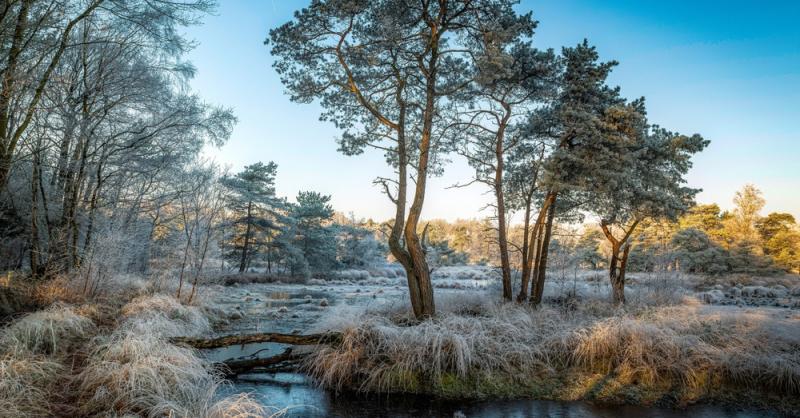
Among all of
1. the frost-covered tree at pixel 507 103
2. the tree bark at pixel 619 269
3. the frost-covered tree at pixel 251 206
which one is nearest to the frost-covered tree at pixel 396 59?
the frost-covered tree at pixel 507 103

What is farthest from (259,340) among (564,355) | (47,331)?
(564,355)

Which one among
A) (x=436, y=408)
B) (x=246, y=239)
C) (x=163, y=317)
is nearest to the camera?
(x=436, y=408)

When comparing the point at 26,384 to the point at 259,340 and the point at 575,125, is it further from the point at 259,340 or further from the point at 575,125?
A: the point at 575,125

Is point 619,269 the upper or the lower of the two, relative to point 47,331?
upper

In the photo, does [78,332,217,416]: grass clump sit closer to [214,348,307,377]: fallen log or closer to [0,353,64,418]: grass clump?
[0,353,64,418]: grass clump

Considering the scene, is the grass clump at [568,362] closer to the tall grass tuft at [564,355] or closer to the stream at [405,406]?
the tall grass tuft at [564,355]

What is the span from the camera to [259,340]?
5.96 meters

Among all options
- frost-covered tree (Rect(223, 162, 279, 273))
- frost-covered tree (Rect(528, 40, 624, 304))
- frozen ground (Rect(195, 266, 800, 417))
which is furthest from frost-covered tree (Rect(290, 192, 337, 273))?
frost-covered tree (Rect(528, 40, 624, 304))

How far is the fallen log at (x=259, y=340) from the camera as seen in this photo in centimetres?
589

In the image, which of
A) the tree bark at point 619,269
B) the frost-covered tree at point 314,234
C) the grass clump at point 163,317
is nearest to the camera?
the grass clump at point 163,317

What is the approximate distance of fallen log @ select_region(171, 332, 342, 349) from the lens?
19.3 feet

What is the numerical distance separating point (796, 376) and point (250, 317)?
11.2 m

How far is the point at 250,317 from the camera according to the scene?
35.0ft

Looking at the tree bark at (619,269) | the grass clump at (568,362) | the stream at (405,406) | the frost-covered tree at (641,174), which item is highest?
the frost-covered tree at (641,174)
